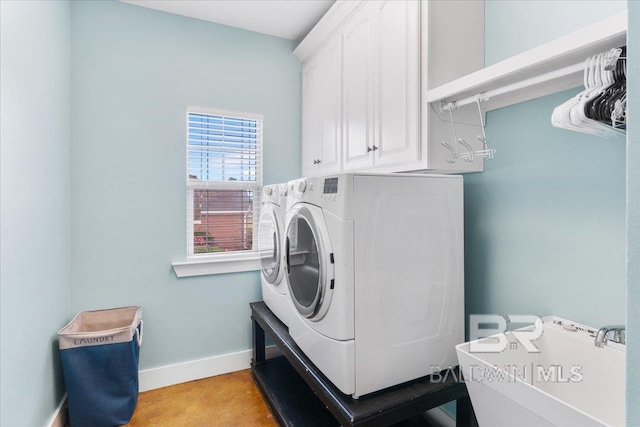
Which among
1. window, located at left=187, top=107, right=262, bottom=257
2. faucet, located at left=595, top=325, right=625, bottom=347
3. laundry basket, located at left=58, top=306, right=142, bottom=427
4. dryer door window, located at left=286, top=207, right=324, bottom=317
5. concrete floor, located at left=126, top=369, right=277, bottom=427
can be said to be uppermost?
window, located at left=187, top=107, right=262, bottom=257

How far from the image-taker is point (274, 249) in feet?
7.06

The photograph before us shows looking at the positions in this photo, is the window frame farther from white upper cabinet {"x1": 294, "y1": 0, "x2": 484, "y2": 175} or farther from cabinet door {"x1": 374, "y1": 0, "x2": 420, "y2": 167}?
cabinet door {"x1": 374, "y1": 0, "x2": 420, "y2": 167}

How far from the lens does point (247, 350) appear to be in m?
2.74

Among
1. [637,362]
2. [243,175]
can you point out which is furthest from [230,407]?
[637,362]

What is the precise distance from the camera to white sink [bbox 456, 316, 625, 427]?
98 cm

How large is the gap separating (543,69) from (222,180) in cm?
221

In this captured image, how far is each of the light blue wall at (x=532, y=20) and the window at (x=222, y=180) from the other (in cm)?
180

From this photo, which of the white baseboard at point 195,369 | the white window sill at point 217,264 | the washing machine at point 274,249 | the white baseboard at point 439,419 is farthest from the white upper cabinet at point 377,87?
the white baseboard at point 195,369

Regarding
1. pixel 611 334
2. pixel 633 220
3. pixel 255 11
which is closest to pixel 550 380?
pixel 611 334

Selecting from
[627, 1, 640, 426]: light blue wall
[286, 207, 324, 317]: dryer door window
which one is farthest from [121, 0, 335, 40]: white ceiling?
[627, 1, 640, 426]: light blue wall

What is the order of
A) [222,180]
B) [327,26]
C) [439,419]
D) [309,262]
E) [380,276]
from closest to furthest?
[380,276] < [309,262] < [439,419] < [327,26] < [222,180]

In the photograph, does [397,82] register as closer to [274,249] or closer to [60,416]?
[274,249]

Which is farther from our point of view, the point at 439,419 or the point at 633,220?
the point at 439,419

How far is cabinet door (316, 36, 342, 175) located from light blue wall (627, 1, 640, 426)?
186 cm
